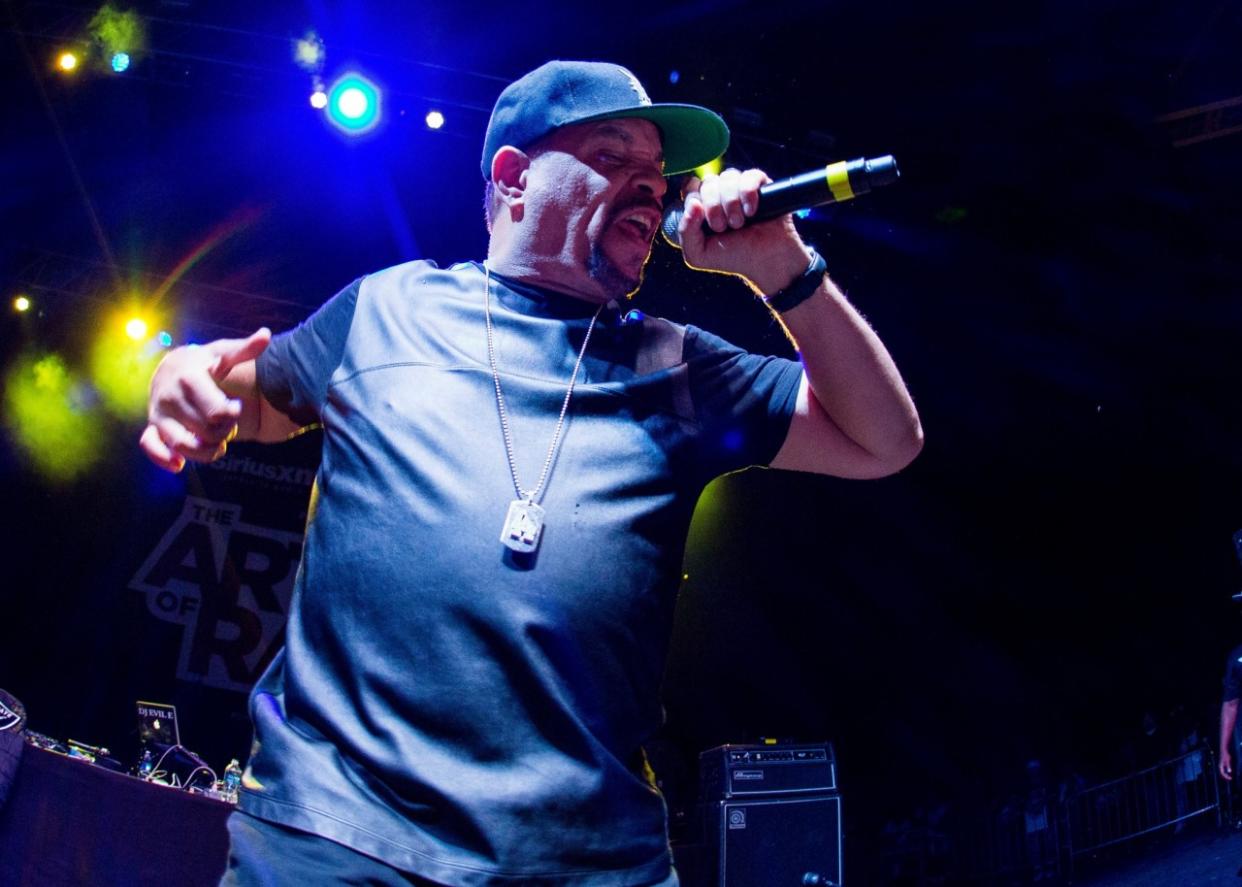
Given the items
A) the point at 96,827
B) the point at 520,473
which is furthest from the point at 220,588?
the point at 520,473

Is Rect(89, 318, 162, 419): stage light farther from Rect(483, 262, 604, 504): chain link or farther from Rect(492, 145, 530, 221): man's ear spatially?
Rect(483, 262, 604, 504): chain link

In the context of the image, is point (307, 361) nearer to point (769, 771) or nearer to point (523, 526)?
point (523, 526)

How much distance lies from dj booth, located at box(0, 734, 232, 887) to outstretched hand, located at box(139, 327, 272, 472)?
8.78ft

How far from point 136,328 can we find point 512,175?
7487 mm

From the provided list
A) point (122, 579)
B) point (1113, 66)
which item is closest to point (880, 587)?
point (1113, 66)

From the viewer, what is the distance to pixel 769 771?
5641mm

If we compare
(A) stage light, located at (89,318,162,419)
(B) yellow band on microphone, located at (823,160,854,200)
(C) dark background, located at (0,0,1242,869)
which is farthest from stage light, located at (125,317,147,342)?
(B) yellow band on microphone, located at (823,160,854,200)

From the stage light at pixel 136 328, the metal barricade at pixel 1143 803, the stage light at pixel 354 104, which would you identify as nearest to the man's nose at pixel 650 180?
the stage light at pixel 354 104

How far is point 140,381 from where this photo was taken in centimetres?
863

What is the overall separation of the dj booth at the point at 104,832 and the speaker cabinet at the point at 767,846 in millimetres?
2694

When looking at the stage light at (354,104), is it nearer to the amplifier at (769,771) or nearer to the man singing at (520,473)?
the amplifier at (769,771)

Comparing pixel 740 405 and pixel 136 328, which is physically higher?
pixel 136 328

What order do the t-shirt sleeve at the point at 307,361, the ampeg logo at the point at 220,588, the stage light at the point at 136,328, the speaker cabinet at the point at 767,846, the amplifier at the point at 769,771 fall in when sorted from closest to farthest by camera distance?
the t-shirt sleeve at the point at 307,361 < the speaker cabinet at the point at 767,846 < the amplifier at the point at 769,771 < the stage light at the point at 136,328 < the ampeg logo at the point at 220,588

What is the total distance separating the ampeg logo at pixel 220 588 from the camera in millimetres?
8328
